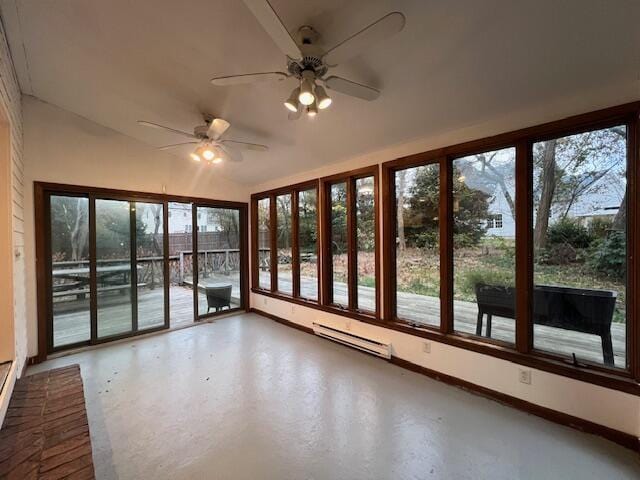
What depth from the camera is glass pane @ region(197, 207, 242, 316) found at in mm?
5121

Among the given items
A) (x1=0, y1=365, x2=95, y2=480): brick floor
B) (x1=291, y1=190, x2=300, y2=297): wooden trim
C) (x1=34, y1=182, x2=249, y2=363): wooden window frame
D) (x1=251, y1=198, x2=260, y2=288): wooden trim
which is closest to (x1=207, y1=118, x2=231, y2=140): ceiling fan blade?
(x1=291, y1=190, x2=300, y2=297): wooden trim

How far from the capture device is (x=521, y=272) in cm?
251

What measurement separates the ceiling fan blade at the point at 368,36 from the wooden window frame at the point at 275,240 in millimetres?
2685

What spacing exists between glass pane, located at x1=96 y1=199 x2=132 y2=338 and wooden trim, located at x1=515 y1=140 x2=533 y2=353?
5.04 m

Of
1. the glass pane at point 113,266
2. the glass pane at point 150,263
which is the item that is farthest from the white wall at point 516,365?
the glass pane at point 113,266

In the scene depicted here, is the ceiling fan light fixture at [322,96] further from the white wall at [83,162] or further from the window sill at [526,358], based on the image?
the white wall at [83,162]

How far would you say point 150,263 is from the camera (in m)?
4.46

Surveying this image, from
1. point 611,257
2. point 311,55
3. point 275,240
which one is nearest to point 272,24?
point 311,55

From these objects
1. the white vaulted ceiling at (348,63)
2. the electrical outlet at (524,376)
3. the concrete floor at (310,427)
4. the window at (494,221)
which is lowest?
the concrete floor at (310,427)

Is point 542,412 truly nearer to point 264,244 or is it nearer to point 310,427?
point 310,427

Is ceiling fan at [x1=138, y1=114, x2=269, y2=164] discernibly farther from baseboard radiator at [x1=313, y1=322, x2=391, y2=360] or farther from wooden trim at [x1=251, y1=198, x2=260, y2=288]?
baseboard radiator at [x1=313, y1=322, x2=391, y2=360]

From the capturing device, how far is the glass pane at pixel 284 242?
4.99m

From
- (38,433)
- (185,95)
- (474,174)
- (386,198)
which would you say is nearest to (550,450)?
(474,174)

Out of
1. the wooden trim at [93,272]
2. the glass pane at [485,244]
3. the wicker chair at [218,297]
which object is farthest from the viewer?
the wicker chair at [218,297]
